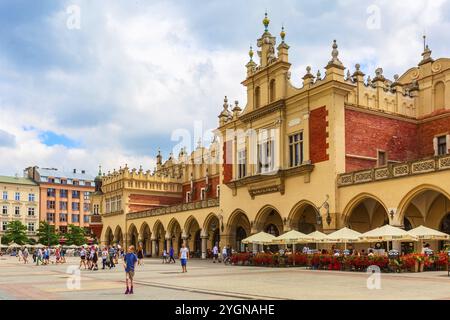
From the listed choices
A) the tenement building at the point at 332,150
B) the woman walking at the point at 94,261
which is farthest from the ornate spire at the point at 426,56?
the woman walking at the point at 94,261

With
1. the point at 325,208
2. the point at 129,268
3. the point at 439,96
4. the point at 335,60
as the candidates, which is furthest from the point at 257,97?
the point at 129,268

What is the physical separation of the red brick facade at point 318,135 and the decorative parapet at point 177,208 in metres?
13.5

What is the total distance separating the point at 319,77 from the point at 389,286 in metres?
20.0

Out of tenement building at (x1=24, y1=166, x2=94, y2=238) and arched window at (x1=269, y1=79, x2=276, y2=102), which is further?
tenement building at (x1=24, y1=166, x2=94, y2=238)

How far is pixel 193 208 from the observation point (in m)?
50.1

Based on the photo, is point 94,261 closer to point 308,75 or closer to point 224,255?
point 224,255

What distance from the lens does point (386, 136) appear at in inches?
1420

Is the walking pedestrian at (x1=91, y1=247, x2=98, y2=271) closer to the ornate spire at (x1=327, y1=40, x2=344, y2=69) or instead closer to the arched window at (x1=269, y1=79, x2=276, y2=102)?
the arched window at (x1=269, y1=79, x2=276, y2=102)

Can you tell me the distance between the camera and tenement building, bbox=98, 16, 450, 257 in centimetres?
3102

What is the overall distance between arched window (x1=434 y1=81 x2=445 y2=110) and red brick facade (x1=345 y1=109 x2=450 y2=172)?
0.96 metres

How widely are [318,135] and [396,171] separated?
6832 millimetres

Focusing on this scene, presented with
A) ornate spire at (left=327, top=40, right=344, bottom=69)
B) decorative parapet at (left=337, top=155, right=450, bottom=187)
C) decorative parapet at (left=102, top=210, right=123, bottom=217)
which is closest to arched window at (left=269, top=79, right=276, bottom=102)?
ornate spire at (left=327, top=40, right=344, bottom=69)
